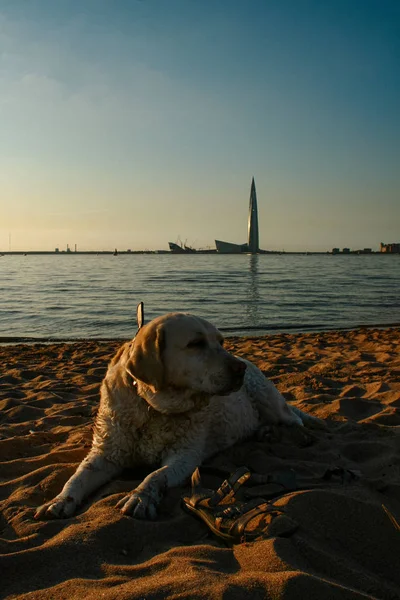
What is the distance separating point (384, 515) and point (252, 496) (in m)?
0.73

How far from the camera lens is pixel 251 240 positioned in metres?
146

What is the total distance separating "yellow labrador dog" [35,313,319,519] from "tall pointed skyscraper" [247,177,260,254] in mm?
143842

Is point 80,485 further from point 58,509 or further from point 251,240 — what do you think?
point 251,240

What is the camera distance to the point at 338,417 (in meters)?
4.80

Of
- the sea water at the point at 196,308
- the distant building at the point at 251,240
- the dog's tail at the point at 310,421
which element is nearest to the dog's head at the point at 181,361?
the dog's tail at the point at 310,421

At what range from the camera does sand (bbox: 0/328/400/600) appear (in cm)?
200

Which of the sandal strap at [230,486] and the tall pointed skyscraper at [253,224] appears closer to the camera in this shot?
the sandal strap at [230,486]

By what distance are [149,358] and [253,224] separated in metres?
149

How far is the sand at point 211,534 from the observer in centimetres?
200

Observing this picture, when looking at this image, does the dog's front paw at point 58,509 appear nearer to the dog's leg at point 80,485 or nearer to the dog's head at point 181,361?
the dog's leg at point 80,485

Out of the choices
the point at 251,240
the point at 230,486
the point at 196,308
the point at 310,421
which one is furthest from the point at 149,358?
the point at 251,240

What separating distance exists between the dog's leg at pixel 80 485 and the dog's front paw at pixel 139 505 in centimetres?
30

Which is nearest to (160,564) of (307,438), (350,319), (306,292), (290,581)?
(290,581)

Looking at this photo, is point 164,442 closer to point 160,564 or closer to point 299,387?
point 160,564
